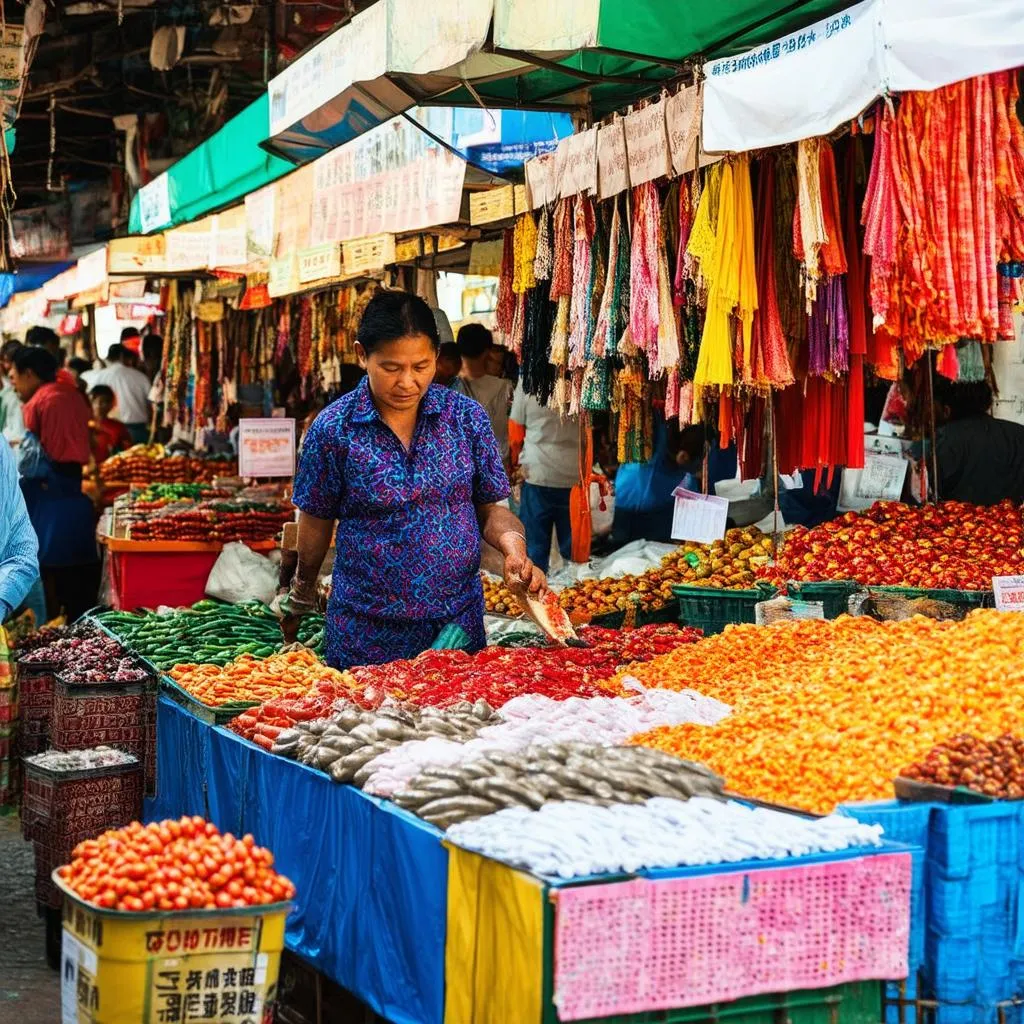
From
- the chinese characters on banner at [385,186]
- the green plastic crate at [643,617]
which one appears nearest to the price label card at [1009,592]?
the green plastic crate at [643,617]

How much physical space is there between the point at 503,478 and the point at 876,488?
343 centimetres

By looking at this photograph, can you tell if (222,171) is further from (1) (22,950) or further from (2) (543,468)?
(1) (22,950)

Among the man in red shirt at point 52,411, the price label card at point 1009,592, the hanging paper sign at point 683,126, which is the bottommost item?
the price label card at point 1009,592

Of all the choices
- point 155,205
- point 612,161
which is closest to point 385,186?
point 612,161

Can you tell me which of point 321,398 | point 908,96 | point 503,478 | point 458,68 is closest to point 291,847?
point 503,478

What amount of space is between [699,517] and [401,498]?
2.45 metres

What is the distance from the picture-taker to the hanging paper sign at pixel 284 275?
9391 millimetres

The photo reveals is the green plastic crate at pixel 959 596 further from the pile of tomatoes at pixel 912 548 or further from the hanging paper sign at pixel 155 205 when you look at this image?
the hanging paper sign at pixel 155 205

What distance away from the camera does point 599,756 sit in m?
3.68

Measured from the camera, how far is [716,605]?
691 centimetres

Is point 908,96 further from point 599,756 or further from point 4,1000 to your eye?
point 4,1000

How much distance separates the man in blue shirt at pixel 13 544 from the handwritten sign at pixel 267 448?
227 inches

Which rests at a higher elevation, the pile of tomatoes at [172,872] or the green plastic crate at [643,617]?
the pile of tomatoes at [172,872]

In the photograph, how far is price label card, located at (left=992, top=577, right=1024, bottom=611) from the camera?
17.4 feet
